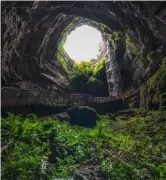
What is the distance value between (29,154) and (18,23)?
12507mm

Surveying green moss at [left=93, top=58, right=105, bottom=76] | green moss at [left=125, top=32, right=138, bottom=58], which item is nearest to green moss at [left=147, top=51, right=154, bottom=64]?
green moss at [left=125, top=32, right=138, bottom=58]

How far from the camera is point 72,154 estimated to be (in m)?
5.71

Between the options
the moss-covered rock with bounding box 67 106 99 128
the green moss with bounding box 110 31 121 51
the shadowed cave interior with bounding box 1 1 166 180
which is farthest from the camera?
the green moss with bounding box 110 31 121 51

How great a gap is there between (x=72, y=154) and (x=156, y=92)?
29.4 feet

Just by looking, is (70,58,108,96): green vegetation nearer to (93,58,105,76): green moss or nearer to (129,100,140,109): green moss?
(93,58,105,76): green moss

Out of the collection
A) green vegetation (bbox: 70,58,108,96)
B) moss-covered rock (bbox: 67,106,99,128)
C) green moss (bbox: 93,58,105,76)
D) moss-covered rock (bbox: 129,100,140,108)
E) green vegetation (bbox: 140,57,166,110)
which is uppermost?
green moss (bbox: 93,58,105,76)

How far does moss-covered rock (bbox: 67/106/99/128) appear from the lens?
1216 centimetres

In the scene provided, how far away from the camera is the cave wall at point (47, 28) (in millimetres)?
13639

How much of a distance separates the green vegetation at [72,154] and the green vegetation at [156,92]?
189 inches

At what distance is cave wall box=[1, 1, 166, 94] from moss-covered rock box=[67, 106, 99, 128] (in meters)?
6.21

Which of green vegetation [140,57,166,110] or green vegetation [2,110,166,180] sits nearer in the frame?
green vegetation [2,110,166,180]

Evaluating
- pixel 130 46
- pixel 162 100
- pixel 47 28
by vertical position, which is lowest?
pixel 162 100

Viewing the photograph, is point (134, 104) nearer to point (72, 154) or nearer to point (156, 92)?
point (156, 92)

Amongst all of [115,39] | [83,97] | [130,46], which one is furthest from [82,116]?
[115,39]
